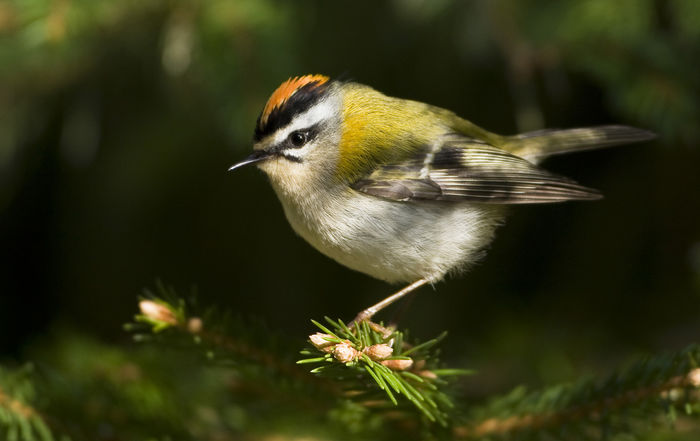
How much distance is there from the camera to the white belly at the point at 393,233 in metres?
1.67

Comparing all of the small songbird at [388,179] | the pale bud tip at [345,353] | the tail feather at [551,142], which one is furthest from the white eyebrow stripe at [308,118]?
the pale bud tip at [345,353]

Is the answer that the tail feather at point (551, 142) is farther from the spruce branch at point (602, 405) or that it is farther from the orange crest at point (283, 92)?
the spruce branch at point (602, 405)

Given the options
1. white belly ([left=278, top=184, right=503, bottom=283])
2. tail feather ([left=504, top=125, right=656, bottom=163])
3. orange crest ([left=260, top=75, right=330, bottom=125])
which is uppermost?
orange crest ([left=260, top=75, right=330, bottom=125])

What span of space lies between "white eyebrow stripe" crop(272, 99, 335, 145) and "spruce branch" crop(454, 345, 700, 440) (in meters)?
0.79

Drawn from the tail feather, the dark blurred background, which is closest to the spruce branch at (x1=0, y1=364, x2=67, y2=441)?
the dark blurred background

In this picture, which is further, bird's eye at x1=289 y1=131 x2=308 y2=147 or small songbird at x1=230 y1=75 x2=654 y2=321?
bird's eye at x1=289 y1=131 x2=308 y2=147

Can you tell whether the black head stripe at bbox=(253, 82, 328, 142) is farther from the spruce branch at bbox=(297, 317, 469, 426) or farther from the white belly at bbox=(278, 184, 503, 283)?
the spruce branch at bbox=(297, 317, 469, 426)

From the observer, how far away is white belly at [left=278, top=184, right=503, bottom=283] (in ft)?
5.48

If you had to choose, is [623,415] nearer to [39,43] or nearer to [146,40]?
[39,43]

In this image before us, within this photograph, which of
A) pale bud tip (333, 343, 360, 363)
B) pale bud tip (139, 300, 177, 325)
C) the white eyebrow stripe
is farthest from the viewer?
the white eyebrow stripe

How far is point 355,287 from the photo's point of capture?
2857 mm

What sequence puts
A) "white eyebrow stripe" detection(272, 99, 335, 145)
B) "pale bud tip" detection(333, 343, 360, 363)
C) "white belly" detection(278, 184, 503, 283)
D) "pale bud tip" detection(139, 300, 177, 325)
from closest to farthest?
"pale bud tip" detection(333, 343, 360, 363) → "pale bud tip" detection(139, 300, 177, 325) → "white belly" detection(278, 184, 503, 283) → "white eyebrow stripe" detection(272, 99, 335, 145)

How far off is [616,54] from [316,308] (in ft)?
4.88

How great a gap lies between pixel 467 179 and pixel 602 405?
72cm
